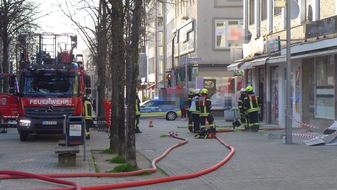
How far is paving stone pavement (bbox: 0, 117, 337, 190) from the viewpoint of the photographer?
10492 millimetres

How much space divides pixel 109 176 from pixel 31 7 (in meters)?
16.2

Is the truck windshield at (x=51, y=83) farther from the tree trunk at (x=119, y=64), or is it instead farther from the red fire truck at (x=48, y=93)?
the tree trunk at (x=119, y=64)

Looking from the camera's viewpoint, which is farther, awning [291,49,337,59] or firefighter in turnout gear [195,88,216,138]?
firefighter in turnout gear [195,88,216,138]

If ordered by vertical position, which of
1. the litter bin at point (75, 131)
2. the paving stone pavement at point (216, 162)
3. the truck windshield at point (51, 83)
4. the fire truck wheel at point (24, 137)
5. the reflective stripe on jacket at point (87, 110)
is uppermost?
the truck windshield at point (51, 83)

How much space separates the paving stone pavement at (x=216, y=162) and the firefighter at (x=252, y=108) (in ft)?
6.10

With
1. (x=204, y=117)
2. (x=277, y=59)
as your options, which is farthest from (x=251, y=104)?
(x=277, y=59)

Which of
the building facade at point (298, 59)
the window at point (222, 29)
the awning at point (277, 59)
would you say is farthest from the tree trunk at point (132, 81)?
the window at point (222, 29)

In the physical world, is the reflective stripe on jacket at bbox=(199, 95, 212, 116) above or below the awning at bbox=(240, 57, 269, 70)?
below

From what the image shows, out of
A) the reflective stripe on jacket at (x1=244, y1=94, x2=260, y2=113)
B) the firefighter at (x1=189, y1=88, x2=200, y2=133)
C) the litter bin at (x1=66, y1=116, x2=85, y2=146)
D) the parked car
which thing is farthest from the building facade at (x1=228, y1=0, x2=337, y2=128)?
the parked car

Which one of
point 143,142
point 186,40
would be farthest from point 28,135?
point 186,40

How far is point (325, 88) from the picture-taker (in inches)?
852

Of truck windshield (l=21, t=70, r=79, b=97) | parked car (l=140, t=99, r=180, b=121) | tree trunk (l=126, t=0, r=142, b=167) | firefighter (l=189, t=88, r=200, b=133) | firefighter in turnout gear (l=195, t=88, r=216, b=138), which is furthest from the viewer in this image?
parked car (l=140, t=99, r=180, b=121)

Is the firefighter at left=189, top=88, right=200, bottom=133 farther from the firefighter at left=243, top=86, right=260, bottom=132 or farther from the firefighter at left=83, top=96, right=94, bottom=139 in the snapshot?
the firefighter at left=83, top=96, right=94, bottom=139

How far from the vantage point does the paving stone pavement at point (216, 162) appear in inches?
413
